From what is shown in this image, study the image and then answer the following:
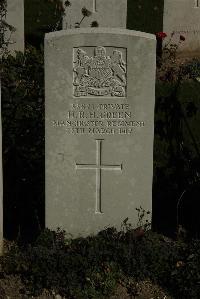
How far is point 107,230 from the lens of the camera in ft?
19.8

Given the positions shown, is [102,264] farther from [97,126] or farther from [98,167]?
[97,126]

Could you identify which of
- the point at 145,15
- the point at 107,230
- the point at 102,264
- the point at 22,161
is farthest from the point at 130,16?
the point at 102,264

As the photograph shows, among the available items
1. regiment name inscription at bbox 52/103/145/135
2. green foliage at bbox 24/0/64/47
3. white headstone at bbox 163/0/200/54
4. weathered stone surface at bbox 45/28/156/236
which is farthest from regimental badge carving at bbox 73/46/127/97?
green foliage at bbox 24/0/64/47

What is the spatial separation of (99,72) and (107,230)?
1.42 m

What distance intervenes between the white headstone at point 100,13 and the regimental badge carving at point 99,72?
16.7 ft

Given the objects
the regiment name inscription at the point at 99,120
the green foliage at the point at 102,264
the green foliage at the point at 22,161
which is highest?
the regiment name inscription at the point at 99,120

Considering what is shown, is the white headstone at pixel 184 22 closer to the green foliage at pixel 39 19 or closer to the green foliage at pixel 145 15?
the green foliage at pixel 145 15

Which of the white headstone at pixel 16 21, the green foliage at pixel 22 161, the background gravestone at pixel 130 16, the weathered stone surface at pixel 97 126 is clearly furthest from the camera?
the background gravestone at pixel 130 16

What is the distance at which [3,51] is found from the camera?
1008cm

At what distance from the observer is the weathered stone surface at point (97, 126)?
5625 millimetres

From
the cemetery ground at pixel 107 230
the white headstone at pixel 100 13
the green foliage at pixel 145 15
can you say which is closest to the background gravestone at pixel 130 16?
the green foliage at pixel 145 15

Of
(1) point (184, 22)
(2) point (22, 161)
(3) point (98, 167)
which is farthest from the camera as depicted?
(1) point (184, 22)

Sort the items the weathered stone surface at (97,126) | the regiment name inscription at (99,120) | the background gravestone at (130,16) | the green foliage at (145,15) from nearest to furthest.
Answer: the weathered stone surface at (97,126) < the regiment name inscription at (99,120) < the background gravestone at (130,16) < the green foliage at (145,15)

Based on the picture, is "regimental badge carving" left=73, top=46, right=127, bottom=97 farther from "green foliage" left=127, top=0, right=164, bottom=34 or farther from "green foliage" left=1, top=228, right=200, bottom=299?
"green foliage" left=127, top=0, right=164, bottom=34
